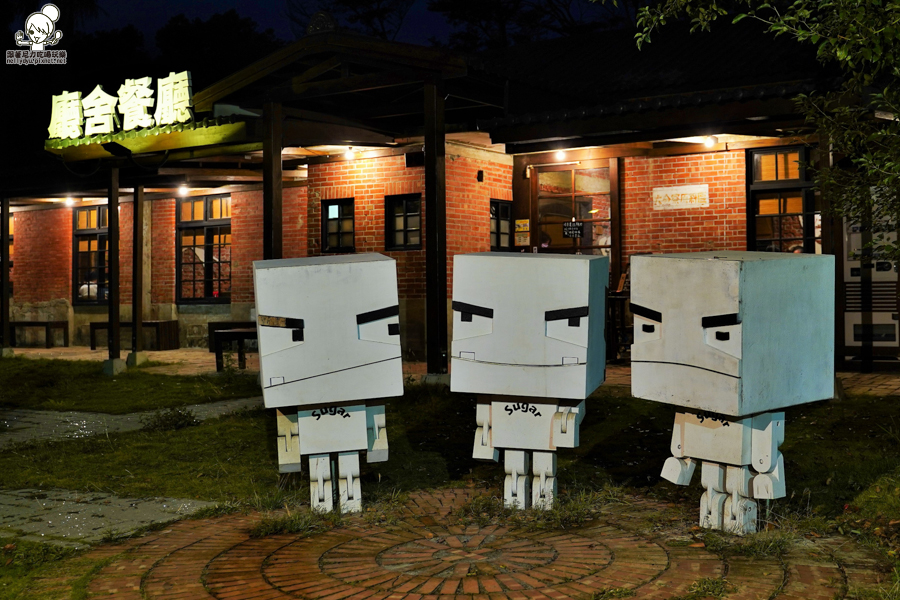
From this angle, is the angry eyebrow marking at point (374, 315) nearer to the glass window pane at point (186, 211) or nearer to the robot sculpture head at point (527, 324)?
the robot sculpture head at point (527, 324)

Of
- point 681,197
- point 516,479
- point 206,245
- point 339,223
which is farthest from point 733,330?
point 206,245

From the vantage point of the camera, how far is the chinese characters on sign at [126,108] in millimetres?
11461

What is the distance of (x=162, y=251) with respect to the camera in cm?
1688

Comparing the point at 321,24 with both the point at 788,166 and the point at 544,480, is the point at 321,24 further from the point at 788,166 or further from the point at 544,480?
the point at 544,480

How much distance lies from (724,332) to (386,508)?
78.0 inches

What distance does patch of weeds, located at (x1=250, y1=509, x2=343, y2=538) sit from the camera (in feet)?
14.2

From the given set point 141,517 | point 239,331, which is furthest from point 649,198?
point 141,517

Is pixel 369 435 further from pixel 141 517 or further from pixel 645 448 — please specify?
pixel 645 448

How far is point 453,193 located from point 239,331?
339cm

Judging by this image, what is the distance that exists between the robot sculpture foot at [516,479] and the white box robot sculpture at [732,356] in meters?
0.74

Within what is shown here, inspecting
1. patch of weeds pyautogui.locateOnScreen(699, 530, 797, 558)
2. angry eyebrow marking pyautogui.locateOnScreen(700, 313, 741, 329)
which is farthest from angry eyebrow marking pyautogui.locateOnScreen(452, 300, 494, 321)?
patch of weeds pyautogui.locateOnScreen(699, 530, 797, 558)

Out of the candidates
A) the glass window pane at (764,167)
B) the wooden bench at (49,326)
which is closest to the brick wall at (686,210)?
the glass window pane at (764,167)

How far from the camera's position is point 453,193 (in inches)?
476

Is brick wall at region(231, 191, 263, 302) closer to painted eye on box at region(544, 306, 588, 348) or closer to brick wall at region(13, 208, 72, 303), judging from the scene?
brick wall at region(13, 208, 72, 303)
